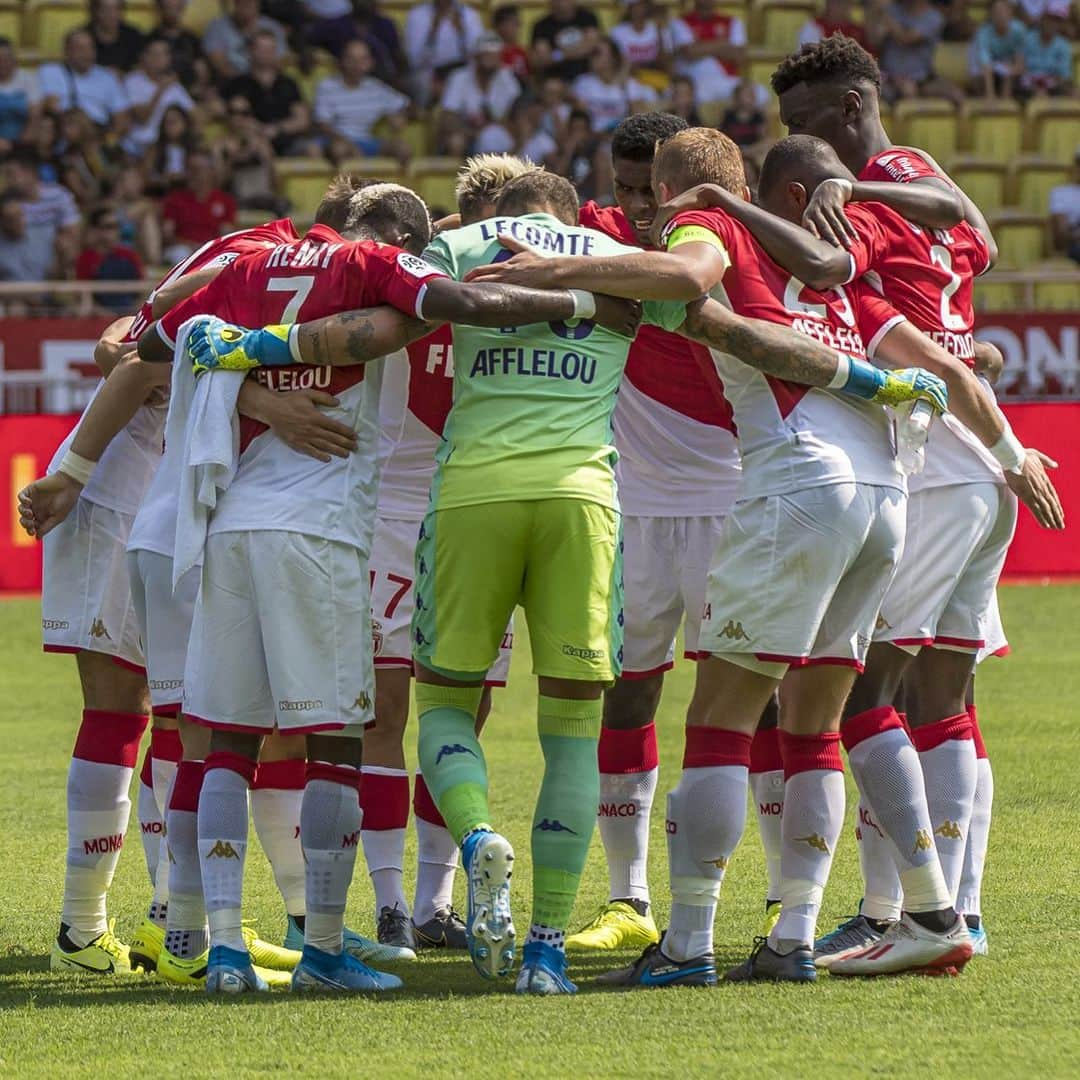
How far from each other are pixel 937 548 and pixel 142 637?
226 centimetres

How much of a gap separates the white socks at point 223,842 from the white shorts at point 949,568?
1.78 metres

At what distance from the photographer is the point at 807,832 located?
5.11 m

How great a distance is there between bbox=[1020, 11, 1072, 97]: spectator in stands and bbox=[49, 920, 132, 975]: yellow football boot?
16.9m

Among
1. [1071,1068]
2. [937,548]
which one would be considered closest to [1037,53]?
[937,548]

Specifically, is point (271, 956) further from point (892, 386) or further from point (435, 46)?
point (435, 46)

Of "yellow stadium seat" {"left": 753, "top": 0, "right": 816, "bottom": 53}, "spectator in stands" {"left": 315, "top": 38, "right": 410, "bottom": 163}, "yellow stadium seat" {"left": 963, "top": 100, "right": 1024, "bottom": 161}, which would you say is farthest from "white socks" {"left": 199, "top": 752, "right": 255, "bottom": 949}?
"yellow stadium seat" {"left": 753, "top": 0, "right": 816, "bottom": 53}

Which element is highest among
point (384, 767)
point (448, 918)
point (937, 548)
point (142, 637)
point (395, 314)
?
point (395, 314)

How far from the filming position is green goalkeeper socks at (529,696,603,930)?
4.97m

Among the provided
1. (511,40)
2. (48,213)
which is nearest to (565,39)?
(511,40)

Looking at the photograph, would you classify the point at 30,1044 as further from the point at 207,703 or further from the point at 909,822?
the point at 909,822

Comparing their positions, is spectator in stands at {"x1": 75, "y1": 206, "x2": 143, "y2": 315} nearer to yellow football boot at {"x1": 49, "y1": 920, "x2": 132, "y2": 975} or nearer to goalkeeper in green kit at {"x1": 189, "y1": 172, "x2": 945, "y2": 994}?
yellow football boot at {"x1": 49, "y1": 920, "x2": 132, "y2": 975}

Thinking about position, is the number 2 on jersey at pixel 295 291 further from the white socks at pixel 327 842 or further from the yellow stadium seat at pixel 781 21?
the yellow stadium seat at pixel 781 21

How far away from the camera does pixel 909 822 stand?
16.8ft

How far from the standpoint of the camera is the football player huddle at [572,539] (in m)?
5.02
